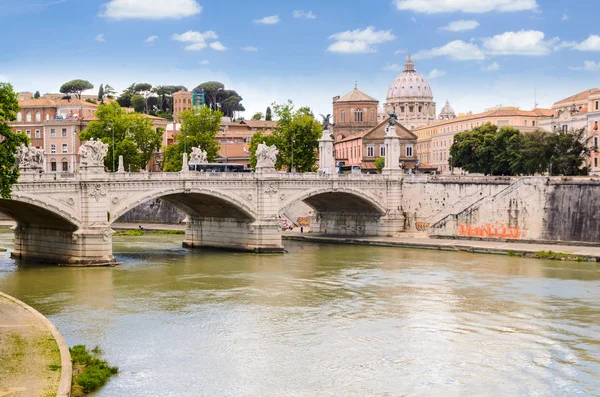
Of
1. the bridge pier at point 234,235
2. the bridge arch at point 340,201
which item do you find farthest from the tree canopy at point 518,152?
the bridge pier at point 234,235

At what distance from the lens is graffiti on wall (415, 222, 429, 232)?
168 feet

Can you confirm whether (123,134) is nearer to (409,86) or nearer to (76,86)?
(76,86)

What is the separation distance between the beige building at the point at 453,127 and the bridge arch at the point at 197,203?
132ft

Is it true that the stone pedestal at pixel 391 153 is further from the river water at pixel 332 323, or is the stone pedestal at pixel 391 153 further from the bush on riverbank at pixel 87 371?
the bush on riverbank at pixel 87 371

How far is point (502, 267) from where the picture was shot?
125ft

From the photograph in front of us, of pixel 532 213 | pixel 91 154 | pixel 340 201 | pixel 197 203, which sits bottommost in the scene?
pixel 532 213

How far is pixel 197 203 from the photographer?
4659cm

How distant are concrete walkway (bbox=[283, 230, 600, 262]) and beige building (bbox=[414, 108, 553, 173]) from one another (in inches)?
1327

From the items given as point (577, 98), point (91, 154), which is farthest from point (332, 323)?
point (577, 98)

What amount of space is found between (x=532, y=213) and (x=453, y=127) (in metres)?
54.6

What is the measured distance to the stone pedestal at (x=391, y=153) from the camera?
51828 mm

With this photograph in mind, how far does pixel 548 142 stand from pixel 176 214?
83.6 feet

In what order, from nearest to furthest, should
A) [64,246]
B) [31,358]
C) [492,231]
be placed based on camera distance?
1. [31,358]
2. [64,246]
3. [492,231]

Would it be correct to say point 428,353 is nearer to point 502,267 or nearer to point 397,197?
point 502,267
